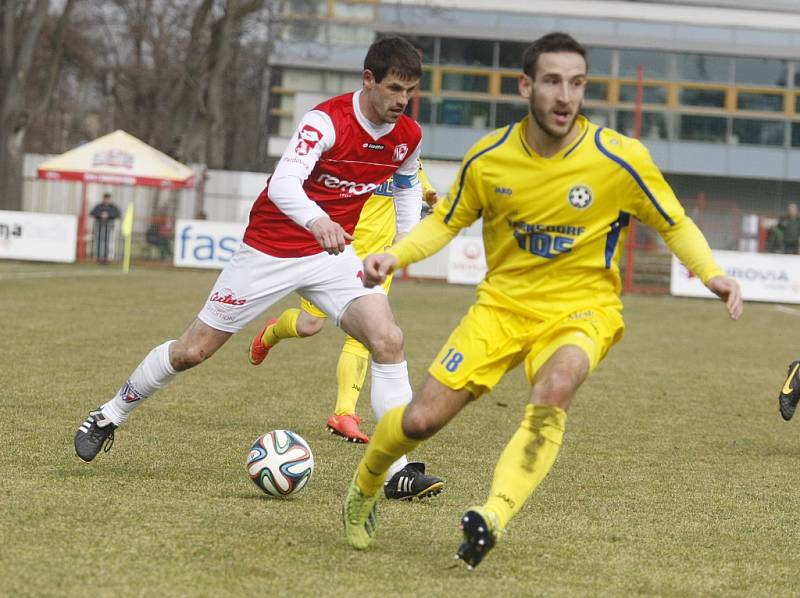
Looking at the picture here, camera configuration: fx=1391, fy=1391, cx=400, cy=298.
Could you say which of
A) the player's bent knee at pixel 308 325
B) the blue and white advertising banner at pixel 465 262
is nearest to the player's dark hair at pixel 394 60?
the player's bent knee at pixel 308 325

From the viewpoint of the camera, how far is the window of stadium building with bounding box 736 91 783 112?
44562 millimetres

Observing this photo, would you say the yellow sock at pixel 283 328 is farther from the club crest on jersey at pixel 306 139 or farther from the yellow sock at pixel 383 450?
the yellow sock at pixel 383 450

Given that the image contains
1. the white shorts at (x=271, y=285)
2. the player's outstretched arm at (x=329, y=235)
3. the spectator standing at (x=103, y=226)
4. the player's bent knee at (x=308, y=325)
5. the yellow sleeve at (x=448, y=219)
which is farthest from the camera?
the spectator standing at (x=103, y=226)

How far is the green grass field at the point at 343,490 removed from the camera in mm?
4719

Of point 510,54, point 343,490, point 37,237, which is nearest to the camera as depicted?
point 343,490

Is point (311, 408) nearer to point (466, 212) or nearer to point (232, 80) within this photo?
point (466, 212)

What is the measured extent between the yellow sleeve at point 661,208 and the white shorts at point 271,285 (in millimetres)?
1862

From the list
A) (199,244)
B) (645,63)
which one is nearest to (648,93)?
(645,63)

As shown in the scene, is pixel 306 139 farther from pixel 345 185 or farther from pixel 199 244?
pixel 199 244

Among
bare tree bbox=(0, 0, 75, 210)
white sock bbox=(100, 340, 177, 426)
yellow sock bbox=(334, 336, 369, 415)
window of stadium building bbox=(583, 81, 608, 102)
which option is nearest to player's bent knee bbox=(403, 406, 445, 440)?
white sock bbox=(100, 340, 177, 426)

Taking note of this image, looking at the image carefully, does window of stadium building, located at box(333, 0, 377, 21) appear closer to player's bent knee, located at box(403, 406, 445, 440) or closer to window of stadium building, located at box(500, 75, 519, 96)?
window of stadium building, located at box(500, 75, 519, 96)

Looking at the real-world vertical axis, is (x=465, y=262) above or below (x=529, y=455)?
above

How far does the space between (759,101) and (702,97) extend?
1905 mm

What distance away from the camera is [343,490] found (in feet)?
21.2
